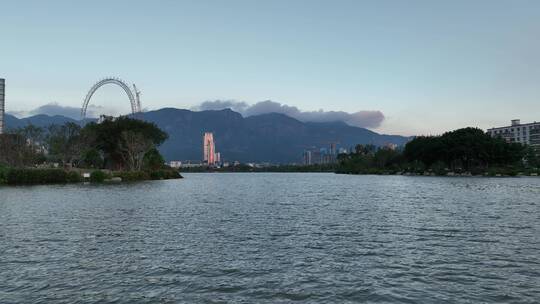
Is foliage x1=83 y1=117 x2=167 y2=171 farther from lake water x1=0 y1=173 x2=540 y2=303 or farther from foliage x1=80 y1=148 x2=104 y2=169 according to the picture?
lake water x1=0 y1=173 x2=540 y2=303

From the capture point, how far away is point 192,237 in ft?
100

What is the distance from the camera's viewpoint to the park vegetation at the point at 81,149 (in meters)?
125

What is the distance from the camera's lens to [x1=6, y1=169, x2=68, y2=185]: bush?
10838 cm

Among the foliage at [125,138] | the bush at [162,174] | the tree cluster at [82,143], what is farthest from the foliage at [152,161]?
the foliage at [125,138]

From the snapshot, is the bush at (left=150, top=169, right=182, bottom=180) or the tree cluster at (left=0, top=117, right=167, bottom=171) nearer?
the tree cluster at (left=0, top=117, right=167, bottom=171)

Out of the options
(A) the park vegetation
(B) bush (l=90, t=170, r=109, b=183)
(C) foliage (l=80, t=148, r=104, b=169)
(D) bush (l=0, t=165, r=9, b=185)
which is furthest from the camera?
(C) foliage (l=80, t=148, r=104, b=169)

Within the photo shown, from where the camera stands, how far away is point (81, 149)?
137250 mm

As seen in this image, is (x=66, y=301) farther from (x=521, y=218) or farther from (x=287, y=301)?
(x=521, y=218)

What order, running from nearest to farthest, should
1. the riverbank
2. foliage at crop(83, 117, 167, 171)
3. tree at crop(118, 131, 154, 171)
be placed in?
the riverbank, tree at crop(118, 131, 154, 171), foliage at crop(83, 117, 167, 171)

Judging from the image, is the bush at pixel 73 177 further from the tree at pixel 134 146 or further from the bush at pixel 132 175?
the tree at pixel 134 146

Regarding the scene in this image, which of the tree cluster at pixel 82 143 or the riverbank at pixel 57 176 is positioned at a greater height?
the tree cluster at pixel 82 143

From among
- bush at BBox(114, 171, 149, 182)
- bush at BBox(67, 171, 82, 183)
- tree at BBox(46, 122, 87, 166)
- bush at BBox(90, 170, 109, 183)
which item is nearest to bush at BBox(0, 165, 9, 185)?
bush at BBox(67, 171, 82, 183)

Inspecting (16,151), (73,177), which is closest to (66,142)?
(16,151)

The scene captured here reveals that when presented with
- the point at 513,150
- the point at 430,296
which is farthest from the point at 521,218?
the point at 513,150
